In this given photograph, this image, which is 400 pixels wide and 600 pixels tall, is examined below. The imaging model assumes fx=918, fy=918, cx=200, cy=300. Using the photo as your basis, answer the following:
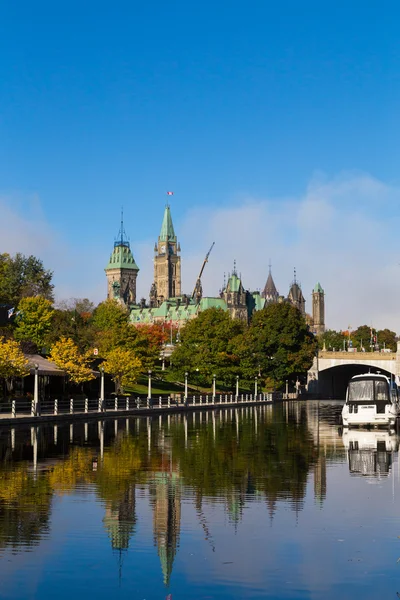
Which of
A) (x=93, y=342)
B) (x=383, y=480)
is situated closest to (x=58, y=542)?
(x=383, y=480)

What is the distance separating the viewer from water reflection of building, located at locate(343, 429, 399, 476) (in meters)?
29.7

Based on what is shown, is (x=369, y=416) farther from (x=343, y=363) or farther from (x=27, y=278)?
(x=343, y=363)

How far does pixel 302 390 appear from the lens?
168 metres

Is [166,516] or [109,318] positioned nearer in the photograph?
[166,516]

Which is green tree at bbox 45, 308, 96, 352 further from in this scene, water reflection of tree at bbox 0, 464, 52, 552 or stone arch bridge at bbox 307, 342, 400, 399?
stone arch bridge at bbox 307, 342, 400, 399


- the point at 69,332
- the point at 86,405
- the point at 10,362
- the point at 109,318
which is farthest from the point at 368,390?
the point at 109,318

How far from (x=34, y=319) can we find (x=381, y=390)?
58794 mm

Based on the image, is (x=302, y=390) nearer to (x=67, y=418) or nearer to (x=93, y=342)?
(x=93, y=342)

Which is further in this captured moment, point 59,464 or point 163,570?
point 59,464

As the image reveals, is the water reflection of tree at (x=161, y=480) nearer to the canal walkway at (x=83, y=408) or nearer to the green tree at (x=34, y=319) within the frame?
the canal walkway at (x=83, y=408)

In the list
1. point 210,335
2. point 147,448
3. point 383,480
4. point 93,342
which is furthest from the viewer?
point 210,335

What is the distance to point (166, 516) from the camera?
1952 cm

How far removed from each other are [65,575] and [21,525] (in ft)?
13.5

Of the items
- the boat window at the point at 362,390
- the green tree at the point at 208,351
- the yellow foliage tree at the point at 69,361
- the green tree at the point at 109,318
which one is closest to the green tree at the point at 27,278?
the green tree at the point at 109,318
